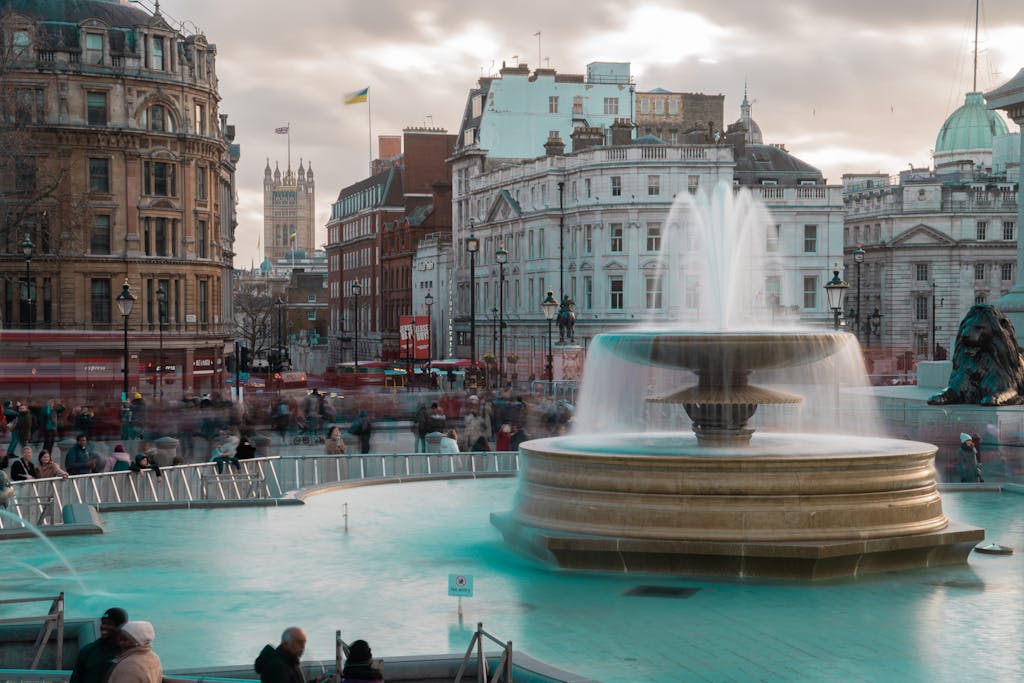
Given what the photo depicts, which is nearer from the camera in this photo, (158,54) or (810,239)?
(158,54)

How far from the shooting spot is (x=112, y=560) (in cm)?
1495

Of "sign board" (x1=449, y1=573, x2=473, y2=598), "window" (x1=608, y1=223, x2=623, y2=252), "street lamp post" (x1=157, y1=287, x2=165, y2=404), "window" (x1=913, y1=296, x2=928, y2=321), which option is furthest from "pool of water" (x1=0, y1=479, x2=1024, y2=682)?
"window" (x1=913, y1=296, x2=928, y2=321)

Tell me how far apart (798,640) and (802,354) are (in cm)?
580

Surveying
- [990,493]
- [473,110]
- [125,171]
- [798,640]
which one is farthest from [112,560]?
[473,110]

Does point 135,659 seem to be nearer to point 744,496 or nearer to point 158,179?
point 744,496

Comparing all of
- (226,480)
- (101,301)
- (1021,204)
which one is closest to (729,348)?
(226,480)

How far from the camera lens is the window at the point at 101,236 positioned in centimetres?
6112

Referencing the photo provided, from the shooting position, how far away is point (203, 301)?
65.7m

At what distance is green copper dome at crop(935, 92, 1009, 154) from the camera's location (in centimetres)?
12450

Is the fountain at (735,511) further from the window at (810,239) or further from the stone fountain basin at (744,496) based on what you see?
the window at (810,239)

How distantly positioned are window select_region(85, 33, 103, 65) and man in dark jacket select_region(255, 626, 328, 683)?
5651cm

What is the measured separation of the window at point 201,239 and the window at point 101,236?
460cm

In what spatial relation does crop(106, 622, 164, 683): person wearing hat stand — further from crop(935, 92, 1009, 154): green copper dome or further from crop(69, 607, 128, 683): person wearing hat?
crop(935, 92, 1009, 154): green copper dome

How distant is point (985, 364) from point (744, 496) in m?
19.3
